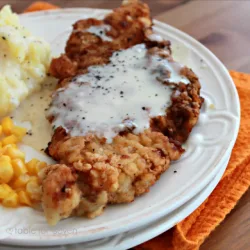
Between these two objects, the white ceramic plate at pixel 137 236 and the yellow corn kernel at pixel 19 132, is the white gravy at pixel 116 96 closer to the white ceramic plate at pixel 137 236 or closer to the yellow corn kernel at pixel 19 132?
the yellow corn kernel at pixel 19 132

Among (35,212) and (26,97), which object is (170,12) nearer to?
(26,97)

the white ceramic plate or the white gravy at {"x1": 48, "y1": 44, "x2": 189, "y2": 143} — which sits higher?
the white gravy at {"x1": 48, "y1": 44, "x2": 189, "y2": 143}

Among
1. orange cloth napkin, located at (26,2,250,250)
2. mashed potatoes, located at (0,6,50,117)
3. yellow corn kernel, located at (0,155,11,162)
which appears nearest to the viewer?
orange cloth napkin, located at (26,2,250,250)

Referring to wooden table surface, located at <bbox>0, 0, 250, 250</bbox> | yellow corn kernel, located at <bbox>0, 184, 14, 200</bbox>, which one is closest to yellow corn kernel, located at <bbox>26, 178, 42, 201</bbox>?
yellow corn kernel, located at <bbox>0, 184, 14, 200</bbox>

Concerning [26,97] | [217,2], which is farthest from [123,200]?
[217,2]

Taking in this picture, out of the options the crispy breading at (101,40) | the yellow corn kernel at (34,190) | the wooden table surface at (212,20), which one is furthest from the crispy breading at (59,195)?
the wooden table surface at (212,20)

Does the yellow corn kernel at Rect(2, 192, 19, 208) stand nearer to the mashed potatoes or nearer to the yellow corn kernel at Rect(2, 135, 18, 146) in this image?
the yellow corn kernel at Rect(2, 135, 18, 146)
